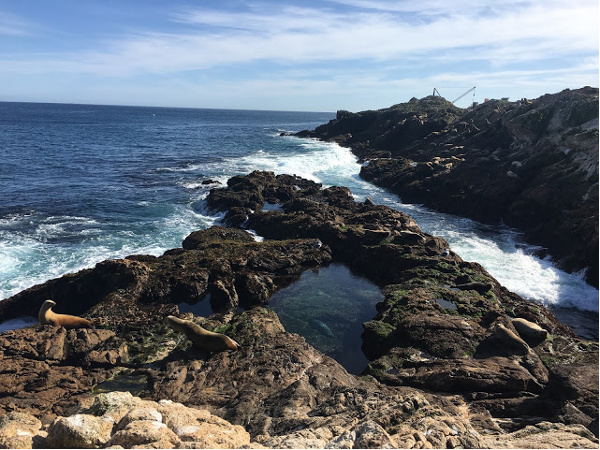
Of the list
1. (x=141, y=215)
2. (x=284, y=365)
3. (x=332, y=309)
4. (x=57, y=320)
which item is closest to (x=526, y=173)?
(x=332, y=309)

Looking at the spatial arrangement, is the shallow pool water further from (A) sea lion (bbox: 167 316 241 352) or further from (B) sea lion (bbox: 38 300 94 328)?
(B) sea lion (bbox: 38 300 94 328)

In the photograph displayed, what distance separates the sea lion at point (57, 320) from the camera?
543 inches

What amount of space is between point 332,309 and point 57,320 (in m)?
10.8

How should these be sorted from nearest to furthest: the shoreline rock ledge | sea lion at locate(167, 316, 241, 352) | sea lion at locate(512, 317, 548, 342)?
1. the shoreline rock ledge
2. sea lion at locate(167, 316, 241, 352)
3. sea lion at locate(512, 317, 548, 342)

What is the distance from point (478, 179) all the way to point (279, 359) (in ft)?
113

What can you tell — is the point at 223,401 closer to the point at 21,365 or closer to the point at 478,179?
the point at 21,365

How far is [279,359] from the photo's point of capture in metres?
11.7

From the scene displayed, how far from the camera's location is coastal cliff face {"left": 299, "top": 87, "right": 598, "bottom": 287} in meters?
27.7

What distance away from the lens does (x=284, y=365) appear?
11.4 m

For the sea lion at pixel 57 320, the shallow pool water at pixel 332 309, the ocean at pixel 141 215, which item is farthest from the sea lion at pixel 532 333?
the sea lion at pixel 57 320

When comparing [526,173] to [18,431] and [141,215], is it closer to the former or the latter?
[141,215]

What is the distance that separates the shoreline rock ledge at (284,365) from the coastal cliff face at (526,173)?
Answer: 1118 cm

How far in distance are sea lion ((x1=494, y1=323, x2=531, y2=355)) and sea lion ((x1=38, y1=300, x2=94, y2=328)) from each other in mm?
14388

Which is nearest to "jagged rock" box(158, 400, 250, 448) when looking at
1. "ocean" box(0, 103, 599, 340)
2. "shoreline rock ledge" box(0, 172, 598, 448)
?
"shoreline rock ledge" box(0, 172, 598, 448)
